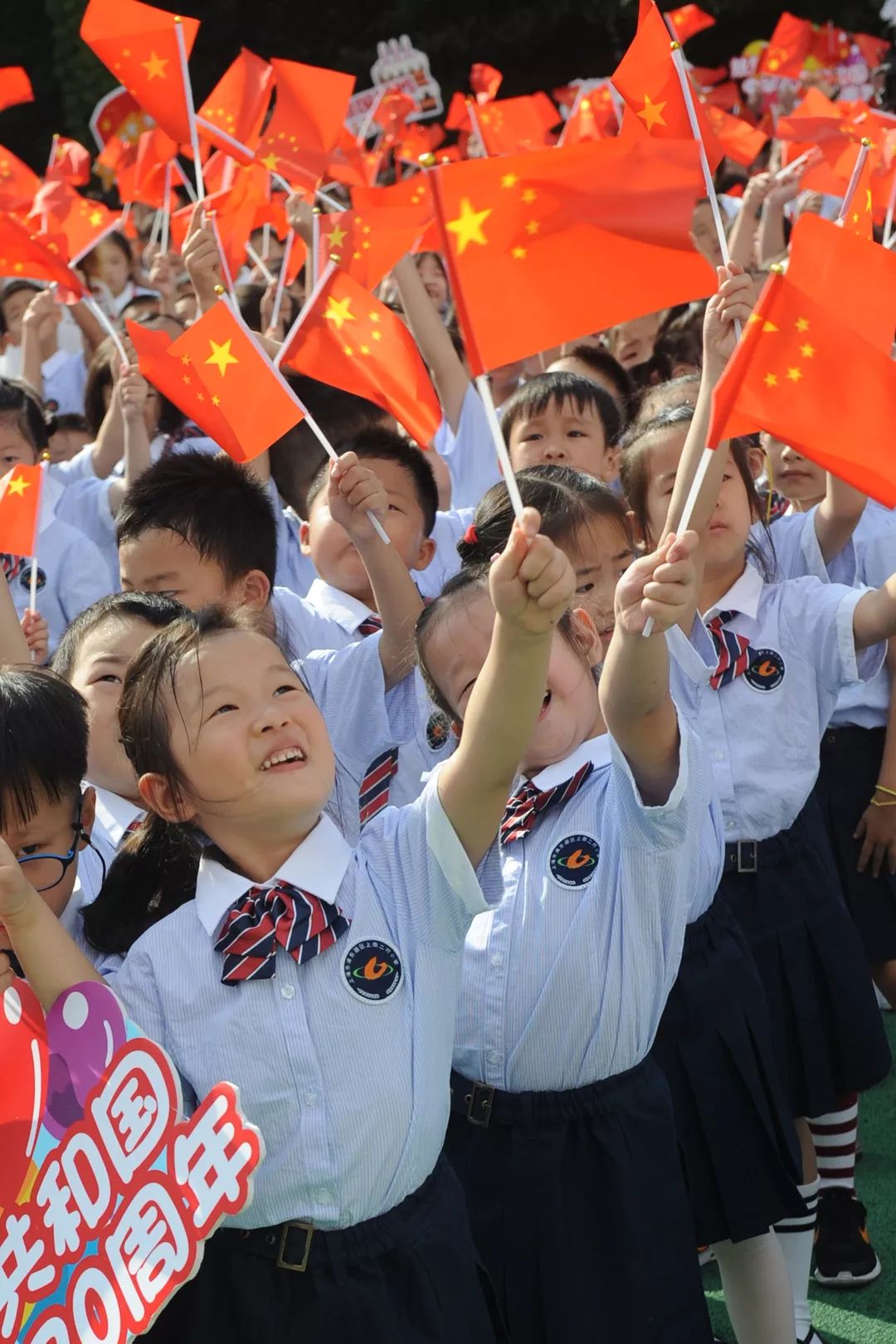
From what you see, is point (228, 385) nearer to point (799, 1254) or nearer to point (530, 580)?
point (530, 580)

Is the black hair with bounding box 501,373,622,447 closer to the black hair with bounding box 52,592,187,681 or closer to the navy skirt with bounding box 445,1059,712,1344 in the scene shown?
the black hair with bounding box 52,592,187,681

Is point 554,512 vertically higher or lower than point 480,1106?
higher

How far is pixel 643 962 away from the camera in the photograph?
201 cm

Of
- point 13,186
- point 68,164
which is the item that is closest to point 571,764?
point 13,186

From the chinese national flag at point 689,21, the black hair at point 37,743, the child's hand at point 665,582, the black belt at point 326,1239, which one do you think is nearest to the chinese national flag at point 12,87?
the chinese national flag at point 689,21

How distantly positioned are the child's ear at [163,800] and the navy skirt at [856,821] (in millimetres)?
1783

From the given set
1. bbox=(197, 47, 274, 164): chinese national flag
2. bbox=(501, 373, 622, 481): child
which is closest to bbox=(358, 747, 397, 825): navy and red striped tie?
bbox=(501, 373, 622, 481): child

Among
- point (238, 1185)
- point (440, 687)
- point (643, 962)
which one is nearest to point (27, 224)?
point (440, 687)

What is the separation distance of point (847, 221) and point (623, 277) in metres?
0.91

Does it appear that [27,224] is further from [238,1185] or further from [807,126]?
[238,1185]

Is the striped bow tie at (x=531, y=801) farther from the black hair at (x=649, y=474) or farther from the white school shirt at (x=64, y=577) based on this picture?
the white school shirt at (x=64, y=577)

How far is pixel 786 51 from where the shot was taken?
1013 centimetres

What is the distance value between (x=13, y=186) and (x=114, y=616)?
141 inches

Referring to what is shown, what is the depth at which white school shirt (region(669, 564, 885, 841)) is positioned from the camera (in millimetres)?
2672
